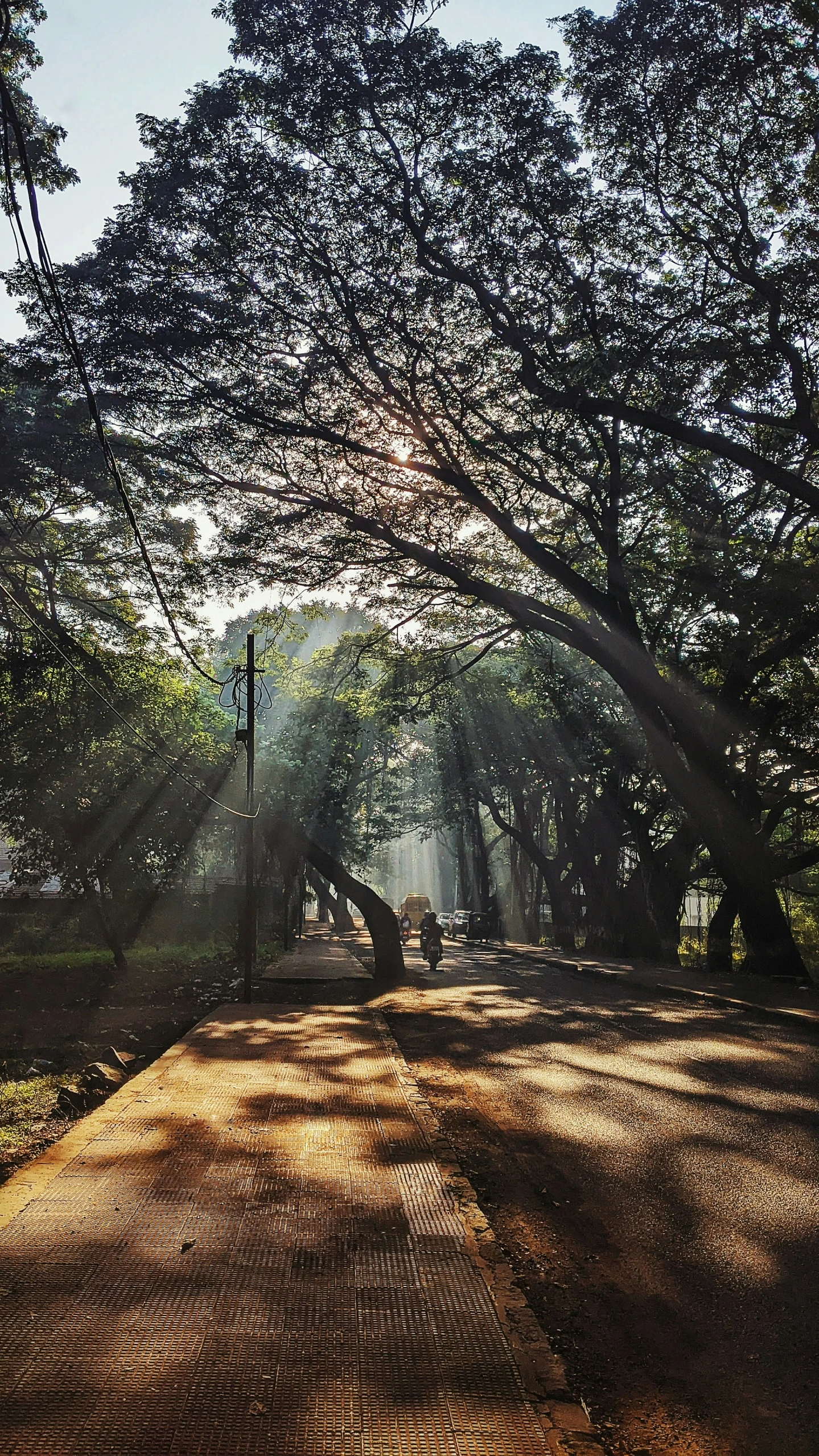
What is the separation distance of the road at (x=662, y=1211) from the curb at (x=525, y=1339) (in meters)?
0.19

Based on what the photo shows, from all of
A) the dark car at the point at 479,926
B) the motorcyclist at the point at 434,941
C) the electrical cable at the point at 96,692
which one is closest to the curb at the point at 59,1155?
the electrical cable at the point at 96,692

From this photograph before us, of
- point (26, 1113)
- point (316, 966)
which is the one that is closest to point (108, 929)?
point (316, 966)

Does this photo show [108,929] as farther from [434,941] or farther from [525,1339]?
[525,1339]

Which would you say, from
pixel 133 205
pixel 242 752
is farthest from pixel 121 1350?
pixel 242 752

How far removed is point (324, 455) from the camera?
16.2m

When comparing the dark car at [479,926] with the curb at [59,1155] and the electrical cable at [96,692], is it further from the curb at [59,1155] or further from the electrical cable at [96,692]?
the curb at [59,1155]

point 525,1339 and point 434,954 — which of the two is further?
point 434,954

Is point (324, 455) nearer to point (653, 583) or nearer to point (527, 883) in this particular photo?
point (653, 583)

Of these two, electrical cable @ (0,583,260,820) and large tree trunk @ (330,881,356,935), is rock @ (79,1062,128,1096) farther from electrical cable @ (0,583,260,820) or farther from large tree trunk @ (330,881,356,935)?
large tree trunk @ (330,881,356,935)

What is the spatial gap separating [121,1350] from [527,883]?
53.4 meters

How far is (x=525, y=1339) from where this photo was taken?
3.41m

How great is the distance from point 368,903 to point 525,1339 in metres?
19.0

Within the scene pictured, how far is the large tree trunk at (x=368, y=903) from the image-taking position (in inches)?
833

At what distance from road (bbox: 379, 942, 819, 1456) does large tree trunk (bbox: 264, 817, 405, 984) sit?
9556 millimetres
